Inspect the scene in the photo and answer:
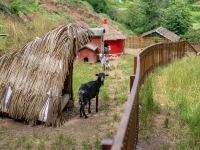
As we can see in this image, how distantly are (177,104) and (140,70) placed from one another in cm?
152

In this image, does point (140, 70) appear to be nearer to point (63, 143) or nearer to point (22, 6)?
point (63, 143)

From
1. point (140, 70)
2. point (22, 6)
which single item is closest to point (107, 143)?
point (140, 70)

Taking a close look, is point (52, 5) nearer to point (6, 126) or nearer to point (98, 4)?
point (98, 4)

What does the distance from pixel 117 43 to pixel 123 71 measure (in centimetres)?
1041

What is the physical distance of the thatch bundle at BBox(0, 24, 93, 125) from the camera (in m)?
13.6

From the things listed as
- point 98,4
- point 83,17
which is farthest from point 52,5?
point 98,4

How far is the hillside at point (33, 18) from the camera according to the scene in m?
26.2

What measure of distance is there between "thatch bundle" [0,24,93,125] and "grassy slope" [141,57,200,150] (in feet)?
8.37

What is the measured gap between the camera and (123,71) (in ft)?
85.5

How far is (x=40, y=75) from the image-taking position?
45.7 feet

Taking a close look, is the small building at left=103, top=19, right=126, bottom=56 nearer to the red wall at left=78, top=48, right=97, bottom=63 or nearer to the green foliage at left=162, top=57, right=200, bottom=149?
the red wall at left=78, top=48, right=97, bottom=63

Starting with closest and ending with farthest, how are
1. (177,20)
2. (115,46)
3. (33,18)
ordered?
(115,46)
(33,18)
(177,20)

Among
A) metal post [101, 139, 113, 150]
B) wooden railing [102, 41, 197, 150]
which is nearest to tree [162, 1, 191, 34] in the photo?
wooden railing [102, 41, 197, 150]

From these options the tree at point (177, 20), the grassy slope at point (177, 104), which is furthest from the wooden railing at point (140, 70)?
the tree at point (177, 20)
